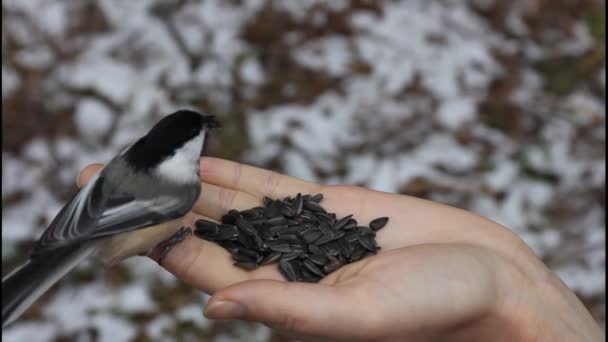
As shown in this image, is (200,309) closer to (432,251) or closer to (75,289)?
(75,289)

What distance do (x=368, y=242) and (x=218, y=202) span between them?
470mm

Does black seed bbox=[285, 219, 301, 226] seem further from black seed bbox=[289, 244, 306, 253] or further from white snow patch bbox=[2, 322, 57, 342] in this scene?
white snow patch bbox=[2, 322, 57, 342]

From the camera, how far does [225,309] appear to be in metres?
1.25

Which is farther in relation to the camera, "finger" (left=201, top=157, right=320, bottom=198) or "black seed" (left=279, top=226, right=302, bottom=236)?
"finger" (left=201, top=157, right=320, bottom=198)

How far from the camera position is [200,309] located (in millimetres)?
2357

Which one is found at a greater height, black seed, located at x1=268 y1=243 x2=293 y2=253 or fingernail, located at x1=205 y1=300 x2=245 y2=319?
black seed, located at x1=268 y1=243 x2=293 y2=253

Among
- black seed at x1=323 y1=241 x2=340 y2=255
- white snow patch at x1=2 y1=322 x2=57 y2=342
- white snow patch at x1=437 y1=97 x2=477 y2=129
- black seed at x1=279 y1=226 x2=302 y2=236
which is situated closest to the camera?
black seed at x1=323 y1=241 x2=340 y2=255

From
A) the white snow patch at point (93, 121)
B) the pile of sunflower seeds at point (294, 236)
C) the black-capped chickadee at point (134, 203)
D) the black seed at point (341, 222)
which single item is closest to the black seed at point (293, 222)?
the pile of sunflower seeds at point (294, 236)

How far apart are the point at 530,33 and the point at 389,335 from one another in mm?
2746

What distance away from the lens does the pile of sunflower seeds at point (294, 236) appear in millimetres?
1684

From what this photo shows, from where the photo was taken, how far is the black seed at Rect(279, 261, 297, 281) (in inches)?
65.1

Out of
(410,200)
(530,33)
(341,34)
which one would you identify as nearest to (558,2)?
(530,33)

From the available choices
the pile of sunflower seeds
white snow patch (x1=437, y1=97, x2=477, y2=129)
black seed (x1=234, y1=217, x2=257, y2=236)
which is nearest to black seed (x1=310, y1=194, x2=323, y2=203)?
the pile of sunflower seeds

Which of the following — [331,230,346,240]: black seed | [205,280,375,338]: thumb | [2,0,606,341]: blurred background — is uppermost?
[2,0,606,341]: blurred background
